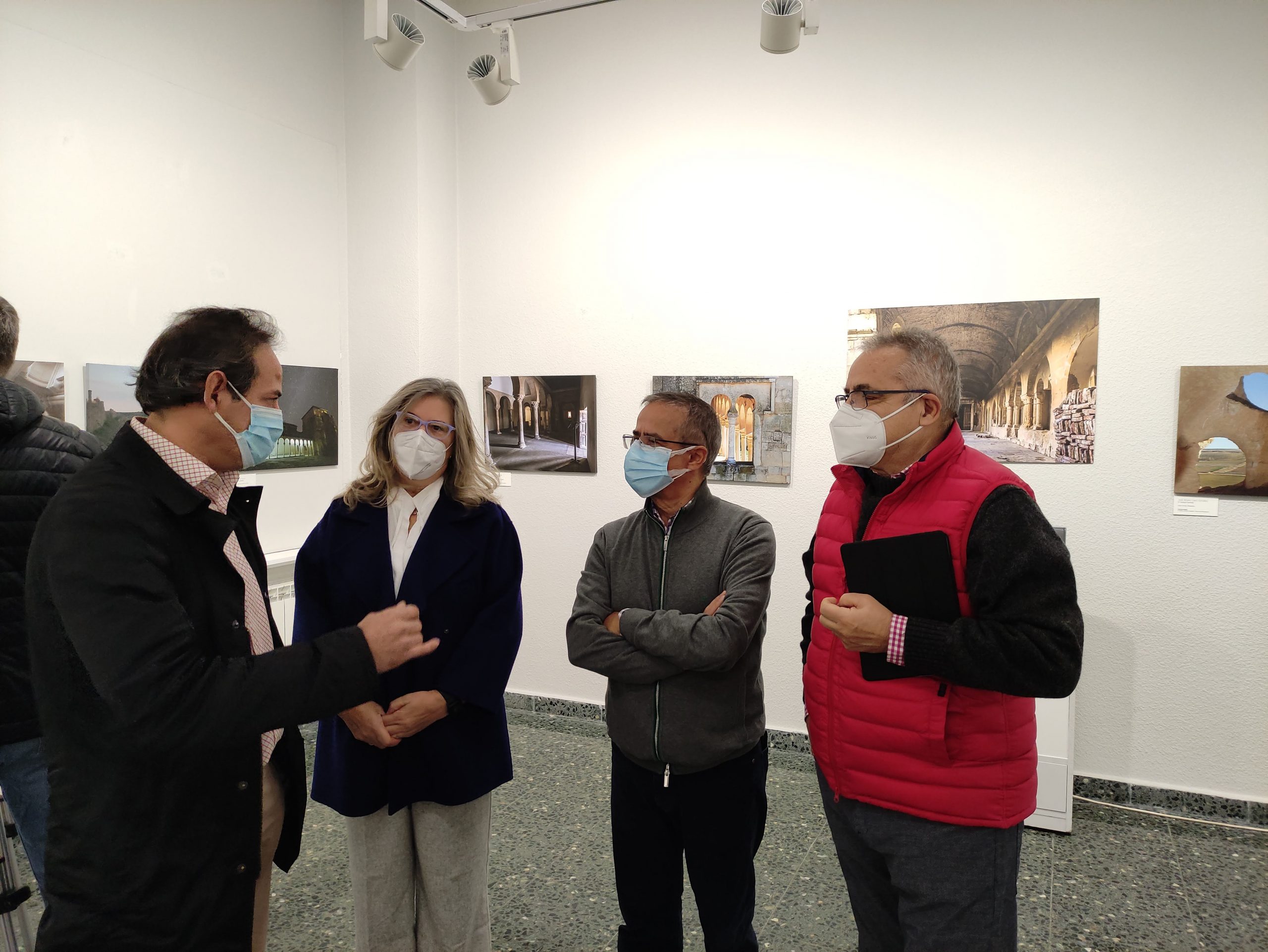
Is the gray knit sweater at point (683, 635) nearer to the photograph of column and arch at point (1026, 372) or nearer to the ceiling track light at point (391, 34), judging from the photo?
the photograph of column and arch at point (1026, 372)

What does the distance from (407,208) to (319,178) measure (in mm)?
600

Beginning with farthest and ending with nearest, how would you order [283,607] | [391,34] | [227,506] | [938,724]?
[283,607] → [391,34] → [227,506] → [938,724]

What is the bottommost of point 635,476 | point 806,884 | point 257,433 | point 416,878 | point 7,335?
point 806,884

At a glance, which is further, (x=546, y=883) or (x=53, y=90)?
(x=53, y=90)

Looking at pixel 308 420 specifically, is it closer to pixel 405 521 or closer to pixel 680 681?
pixel 405 521

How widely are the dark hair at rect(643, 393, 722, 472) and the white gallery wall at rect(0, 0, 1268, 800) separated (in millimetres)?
2134

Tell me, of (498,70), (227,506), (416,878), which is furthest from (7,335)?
(498,70)

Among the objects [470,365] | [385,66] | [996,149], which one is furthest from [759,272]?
[385,66]

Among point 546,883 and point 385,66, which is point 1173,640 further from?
point 385,66

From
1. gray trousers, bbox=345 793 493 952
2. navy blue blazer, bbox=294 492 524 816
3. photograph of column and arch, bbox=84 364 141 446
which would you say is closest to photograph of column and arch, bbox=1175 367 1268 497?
navy blue blazer, bbox=294 492 524 816

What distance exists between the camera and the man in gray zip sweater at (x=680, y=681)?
2.19 metres

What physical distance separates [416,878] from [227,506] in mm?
1142

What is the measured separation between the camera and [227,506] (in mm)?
1853

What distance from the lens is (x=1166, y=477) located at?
389cm
